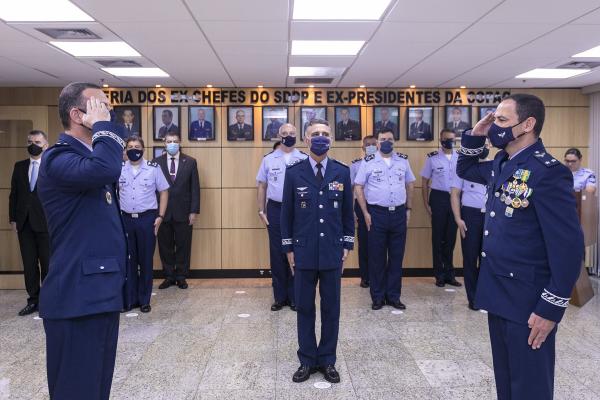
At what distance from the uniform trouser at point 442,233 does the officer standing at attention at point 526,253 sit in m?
4.63

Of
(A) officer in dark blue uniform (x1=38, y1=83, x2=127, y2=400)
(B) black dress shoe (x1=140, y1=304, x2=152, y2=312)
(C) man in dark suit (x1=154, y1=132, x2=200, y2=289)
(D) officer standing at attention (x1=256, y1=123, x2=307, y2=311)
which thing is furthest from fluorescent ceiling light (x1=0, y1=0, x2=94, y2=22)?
(B) black dress shoe (x1=140, y1=304, x2=152, y2=312)

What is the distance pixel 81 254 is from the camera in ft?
6.54

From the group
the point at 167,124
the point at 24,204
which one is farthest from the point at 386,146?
the point at 24,204

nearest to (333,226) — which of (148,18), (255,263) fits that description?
(148,18)

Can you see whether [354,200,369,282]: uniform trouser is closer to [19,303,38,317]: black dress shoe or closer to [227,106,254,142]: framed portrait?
[227,106,254,142]: framed portrait

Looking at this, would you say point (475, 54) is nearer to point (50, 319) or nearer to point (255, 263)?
point (255, 263)

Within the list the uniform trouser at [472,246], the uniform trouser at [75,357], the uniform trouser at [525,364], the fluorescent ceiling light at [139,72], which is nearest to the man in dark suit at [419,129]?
the uniform trouser at [472,246]

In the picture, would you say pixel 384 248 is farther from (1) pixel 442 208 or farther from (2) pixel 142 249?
(2) pixel 142 249

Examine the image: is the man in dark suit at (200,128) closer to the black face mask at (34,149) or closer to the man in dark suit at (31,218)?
the man in dark suit at (31,218)

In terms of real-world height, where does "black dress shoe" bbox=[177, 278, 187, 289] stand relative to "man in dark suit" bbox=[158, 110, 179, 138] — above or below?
below

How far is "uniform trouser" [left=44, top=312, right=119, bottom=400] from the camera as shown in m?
1.96

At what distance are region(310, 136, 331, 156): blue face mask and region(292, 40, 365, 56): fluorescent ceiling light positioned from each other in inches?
65.6

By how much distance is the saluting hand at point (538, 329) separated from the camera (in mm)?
2025

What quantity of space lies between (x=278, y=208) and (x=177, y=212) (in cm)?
195
